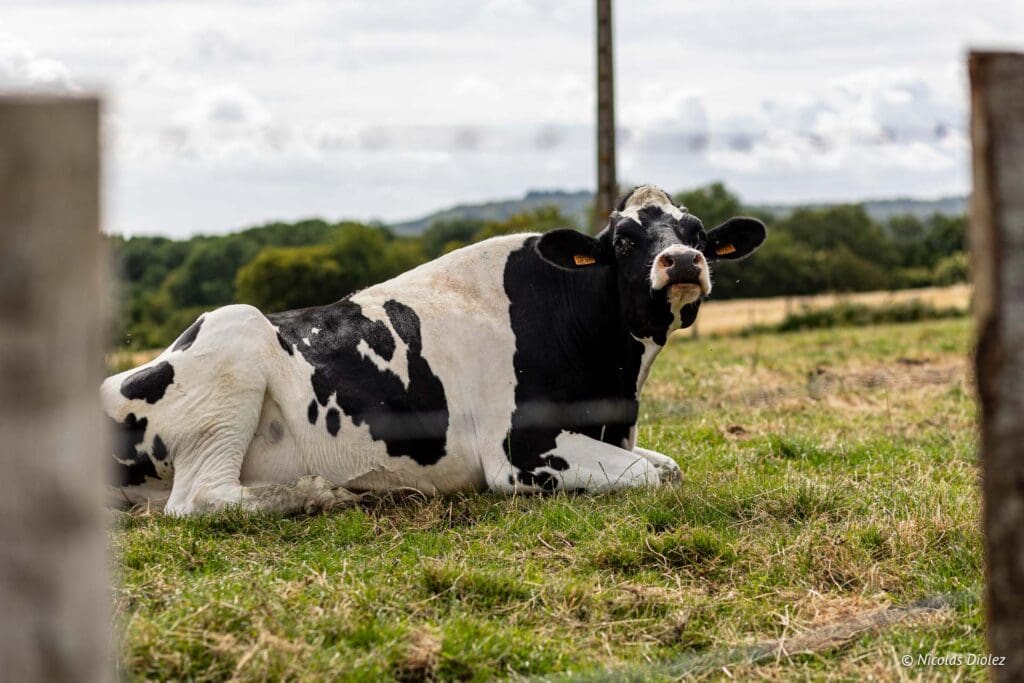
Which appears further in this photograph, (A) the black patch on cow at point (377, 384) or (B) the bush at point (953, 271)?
(B) the bush at point (953, 271)

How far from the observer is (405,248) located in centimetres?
5725

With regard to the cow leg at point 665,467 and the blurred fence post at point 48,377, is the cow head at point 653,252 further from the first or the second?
the blurred fence post at point 48,377

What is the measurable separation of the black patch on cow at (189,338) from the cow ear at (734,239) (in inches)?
127

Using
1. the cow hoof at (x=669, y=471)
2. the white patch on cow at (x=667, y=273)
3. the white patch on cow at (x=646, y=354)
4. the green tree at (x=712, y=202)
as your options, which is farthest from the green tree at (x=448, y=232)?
the white patch on cow at (x=667, y=273)

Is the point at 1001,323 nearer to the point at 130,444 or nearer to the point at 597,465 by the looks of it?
the point at 597,465

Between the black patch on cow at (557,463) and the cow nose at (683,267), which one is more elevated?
the cow nose at (683,267)

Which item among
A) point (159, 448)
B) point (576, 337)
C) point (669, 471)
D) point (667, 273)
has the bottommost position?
point (669, 471)

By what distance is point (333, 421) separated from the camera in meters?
7.05

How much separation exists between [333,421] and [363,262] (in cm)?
4572

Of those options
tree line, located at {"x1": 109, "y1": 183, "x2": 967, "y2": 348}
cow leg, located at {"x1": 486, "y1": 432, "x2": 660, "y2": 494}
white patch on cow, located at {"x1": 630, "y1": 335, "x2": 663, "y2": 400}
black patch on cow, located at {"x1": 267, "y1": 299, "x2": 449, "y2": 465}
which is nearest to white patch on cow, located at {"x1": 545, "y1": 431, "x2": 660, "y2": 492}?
cow leg, located at {"x1": 486, "y1": 432, "x2": 660, "y2": 494}

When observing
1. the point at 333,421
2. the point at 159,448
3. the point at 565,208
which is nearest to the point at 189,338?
the point at 159,448

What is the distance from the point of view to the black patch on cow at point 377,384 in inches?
281

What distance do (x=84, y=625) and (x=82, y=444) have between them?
351 millimetres

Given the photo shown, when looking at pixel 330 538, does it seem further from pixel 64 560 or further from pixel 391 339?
pixel 64 560
